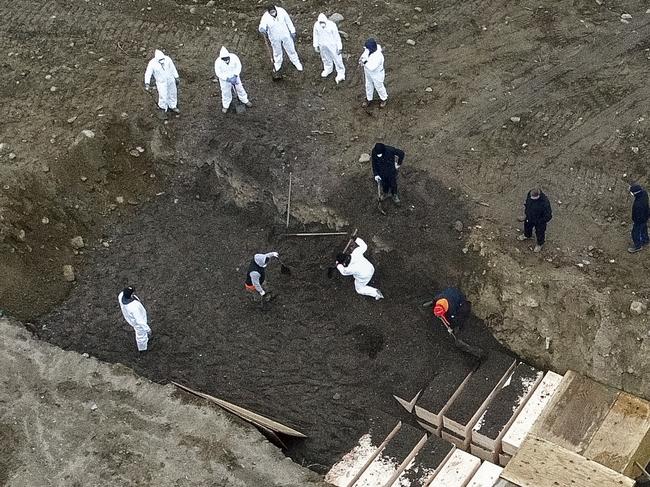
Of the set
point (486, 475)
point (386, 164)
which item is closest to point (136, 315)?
point (386, 164)

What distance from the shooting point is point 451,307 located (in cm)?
1071

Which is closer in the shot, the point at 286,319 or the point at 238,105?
the point at 286,319

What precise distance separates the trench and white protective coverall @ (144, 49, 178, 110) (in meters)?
1.52

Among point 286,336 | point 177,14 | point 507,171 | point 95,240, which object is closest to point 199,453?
point 286,336

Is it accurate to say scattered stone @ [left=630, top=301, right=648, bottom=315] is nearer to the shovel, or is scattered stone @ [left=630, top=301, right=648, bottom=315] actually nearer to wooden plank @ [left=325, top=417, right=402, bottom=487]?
wooden plank @ [left=325, top=417, right=402, bottom=487]

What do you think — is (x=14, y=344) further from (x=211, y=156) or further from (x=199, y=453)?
(x=211, y=156)

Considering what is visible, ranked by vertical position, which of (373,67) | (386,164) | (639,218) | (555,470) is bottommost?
(555,470)

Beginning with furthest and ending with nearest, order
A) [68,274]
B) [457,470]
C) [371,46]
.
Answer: [371,46] → [68,274] → [457,470]

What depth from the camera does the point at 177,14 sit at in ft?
53.0

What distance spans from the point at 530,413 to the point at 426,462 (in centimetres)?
165

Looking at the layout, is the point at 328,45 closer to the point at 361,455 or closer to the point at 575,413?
the point at 361,455

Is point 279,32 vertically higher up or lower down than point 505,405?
higher up

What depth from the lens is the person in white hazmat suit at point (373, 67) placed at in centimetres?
1289

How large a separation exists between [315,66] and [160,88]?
3156mm
